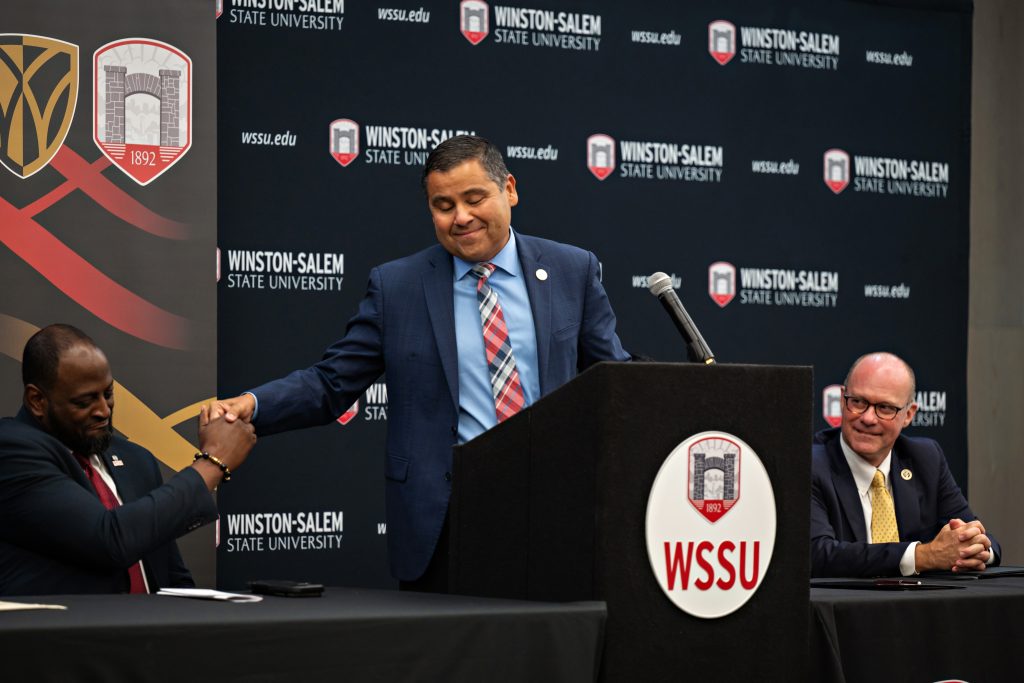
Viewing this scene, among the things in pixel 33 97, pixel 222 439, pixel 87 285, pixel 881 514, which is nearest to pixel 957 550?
pixel 881 514

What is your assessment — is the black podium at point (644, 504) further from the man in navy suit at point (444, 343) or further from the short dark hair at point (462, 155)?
the short dark hair at point (462, 155)

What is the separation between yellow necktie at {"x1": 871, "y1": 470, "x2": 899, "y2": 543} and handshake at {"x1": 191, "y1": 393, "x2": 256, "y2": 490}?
5.16ft

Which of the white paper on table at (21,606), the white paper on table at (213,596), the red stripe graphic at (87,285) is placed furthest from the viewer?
the red stripe graphic at (87,285)

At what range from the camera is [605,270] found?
4836 millimetres

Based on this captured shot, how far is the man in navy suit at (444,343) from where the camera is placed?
8.02ft

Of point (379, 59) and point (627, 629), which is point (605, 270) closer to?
point (379, 59)

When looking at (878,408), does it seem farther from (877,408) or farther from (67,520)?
(67,520)

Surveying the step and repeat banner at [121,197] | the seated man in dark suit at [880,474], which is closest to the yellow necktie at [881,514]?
the seated man in dark suit at [880,474]

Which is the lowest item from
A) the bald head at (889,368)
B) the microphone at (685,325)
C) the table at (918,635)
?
the table at (918,635)

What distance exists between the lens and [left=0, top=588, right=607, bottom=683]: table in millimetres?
1440

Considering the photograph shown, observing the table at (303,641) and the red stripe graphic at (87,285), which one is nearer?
the table at (303,641)

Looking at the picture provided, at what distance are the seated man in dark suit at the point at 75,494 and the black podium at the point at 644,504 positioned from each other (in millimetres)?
727

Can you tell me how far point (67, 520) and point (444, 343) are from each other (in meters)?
0.79

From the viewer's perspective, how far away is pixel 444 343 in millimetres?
2484
